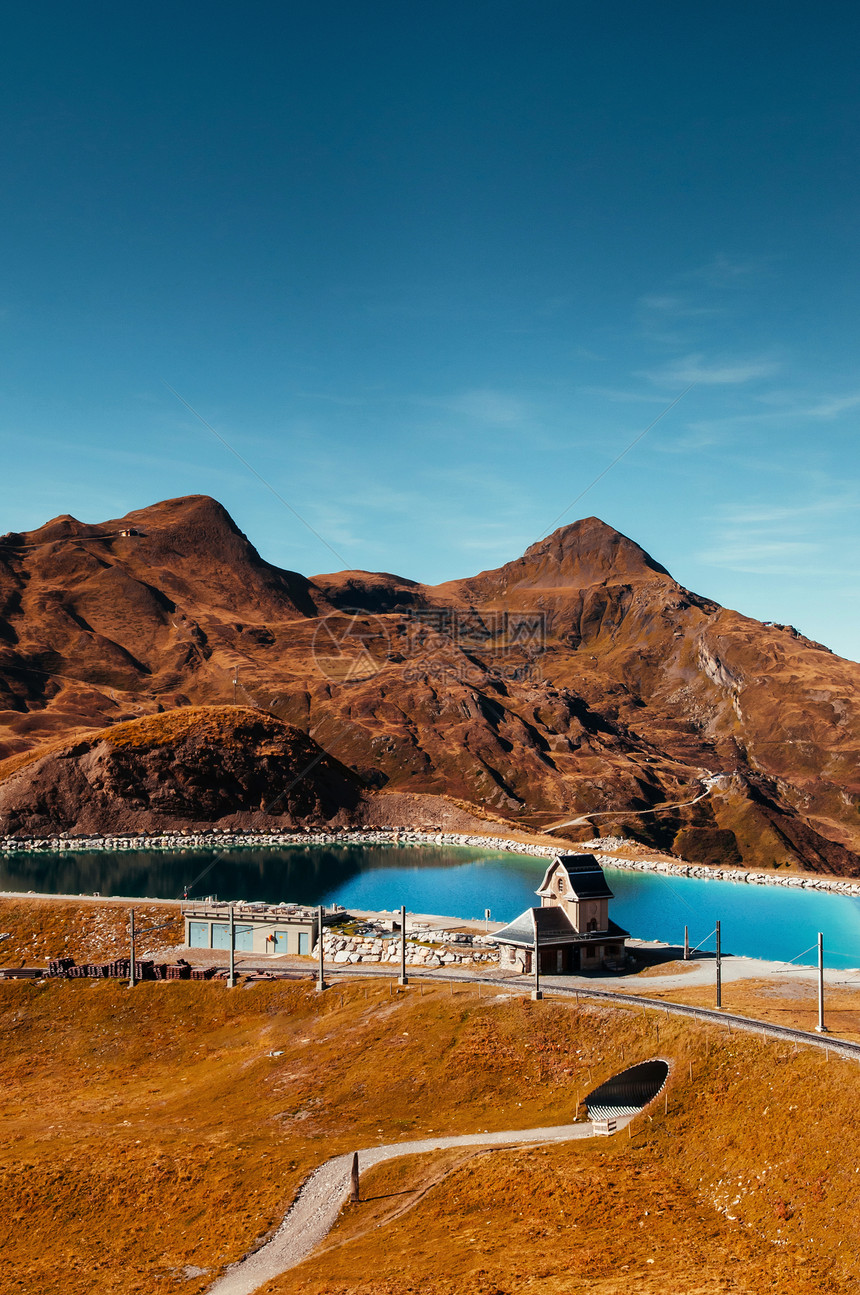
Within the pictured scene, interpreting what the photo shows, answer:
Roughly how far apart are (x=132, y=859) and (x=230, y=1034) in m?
110

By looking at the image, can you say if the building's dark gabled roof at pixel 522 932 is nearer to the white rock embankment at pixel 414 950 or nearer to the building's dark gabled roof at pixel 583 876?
the building's dark gabled roof at pixel 583 876

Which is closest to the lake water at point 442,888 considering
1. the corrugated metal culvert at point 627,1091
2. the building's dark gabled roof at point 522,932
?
the building's dark gabled roof at point 522,932

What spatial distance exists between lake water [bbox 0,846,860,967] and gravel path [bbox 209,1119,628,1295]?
5330 centimetres

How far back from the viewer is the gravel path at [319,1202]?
42469mm

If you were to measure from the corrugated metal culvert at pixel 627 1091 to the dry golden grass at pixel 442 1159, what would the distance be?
1406 millimetres

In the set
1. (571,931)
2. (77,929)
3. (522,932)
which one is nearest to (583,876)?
(571,931)

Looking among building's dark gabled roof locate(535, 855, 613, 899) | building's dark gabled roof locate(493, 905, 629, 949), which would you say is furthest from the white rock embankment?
building's dark gabled roof locate(535, 855, 613, 899)

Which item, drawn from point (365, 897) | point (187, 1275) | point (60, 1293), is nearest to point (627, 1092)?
point (187, 1275)

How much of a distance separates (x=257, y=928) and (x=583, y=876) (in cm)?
3702

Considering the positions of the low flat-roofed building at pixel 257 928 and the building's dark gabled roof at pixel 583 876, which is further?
the low flat-roofed building at pixel 257 928

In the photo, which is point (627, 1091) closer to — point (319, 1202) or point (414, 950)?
point (319, 1202)

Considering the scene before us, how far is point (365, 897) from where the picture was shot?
146 m

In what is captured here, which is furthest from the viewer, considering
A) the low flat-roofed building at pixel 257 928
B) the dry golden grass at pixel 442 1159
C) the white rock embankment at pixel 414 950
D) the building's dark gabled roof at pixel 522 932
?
the low flat-roofed building at pixel 257 928

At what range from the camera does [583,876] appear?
3130 inches
